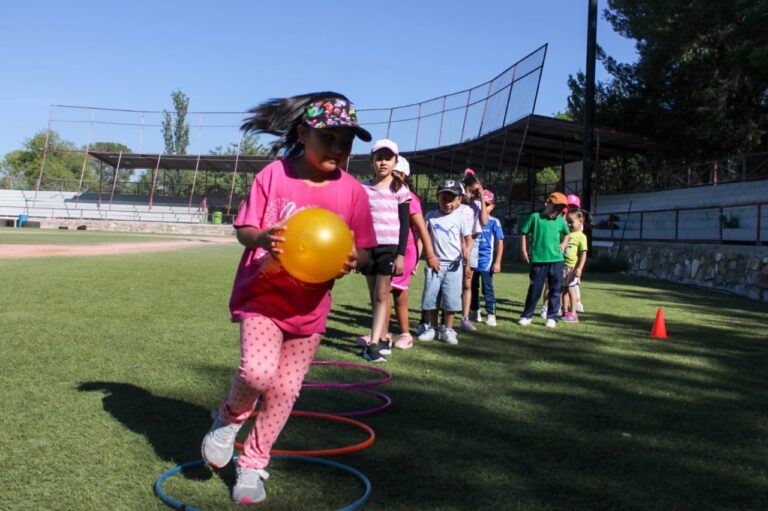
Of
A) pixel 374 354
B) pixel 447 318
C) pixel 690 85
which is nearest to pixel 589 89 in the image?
pixel 690 85

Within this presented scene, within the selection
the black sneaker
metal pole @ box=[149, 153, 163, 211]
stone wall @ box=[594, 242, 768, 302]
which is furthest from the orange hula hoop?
metal pole @ box=[149, 153, 163, 211]

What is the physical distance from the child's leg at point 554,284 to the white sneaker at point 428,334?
6.76ft

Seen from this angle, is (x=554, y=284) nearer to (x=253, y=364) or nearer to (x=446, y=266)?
(x=446, y=266)

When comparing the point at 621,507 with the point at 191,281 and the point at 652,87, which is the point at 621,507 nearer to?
the point at 191,281

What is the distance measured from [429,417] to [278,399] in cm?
152

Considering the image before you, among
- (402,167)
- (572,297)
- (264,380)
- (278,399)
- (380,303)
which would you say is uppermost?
(402,167)

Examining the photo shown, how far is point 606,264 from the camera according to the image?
2309 centimetres

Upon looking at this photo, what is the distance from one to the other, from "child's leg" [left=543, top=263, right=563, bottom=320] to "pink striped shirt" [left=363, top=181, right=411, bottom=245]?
3.47 meters

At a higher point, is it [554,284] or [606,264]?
[606,264]

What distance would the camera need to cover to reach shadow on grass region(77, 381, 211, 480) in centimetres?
401

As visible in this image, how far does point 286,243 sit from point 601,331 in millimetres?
7034

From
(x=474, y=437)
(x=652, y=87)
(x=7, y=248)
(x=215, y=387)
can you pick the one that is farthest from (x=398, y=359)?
(x=652, y=87)

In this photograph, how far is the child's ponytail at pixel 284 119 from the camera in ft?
12.6

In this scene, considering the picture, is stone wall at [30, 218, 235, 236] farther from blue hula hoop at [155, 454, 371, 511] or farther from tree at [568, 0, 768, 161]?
blue hula hoop at [155, 454, 371, 511]
